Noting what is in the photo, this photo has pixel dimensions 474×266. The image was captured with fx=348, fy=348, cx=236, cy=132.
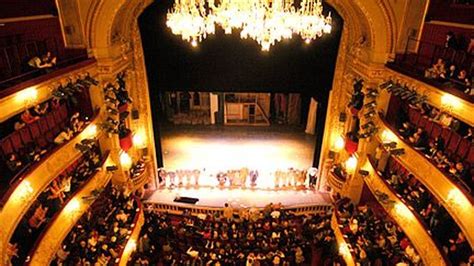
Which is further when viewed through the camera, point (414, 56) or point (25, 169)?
point (414, 56)

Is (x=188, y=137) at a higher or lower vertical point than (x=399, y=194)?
lower

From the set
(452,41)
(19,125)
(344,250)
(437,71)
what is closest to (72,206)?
(19,125)

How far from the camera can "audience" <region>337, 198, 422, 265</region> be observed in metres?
8.73

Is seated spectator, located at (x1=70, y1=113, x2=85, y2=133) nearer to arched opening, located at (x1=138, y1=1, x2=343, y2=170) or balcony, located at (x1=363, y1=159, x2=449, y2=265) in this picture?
arched opening, located at (x1=138, y1=1, x2=343, y2=170)

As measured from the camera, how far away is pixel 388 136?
9.20 meters

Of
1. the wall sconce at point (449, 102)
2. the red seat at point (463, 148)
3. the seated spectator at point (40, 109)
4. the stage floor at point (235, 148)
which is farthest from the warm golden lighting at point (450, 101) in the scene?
the seated spectator at point (40, 109)

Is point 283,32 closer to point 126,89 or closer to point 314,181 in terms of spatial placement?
point 126,89

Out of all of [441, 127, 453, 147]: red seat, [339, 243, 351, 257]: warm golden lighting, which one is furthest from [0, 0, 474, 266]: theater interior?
[339, 243, 351, 257]: warm golden lighting

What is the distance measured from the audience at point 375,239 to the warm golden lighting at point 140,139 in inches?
280

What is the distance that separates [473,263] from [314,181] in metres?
7.43

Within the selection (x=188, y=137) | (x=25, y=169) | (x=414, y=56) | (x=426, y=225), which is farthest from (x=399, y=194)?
(x=188, y=137)

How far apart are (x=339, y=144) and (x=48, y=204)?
9014 mm

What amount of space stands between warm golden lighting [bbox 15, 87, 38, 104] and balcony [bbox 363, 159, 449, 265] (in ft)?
27.5

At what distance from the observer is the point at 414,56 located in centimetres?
927
